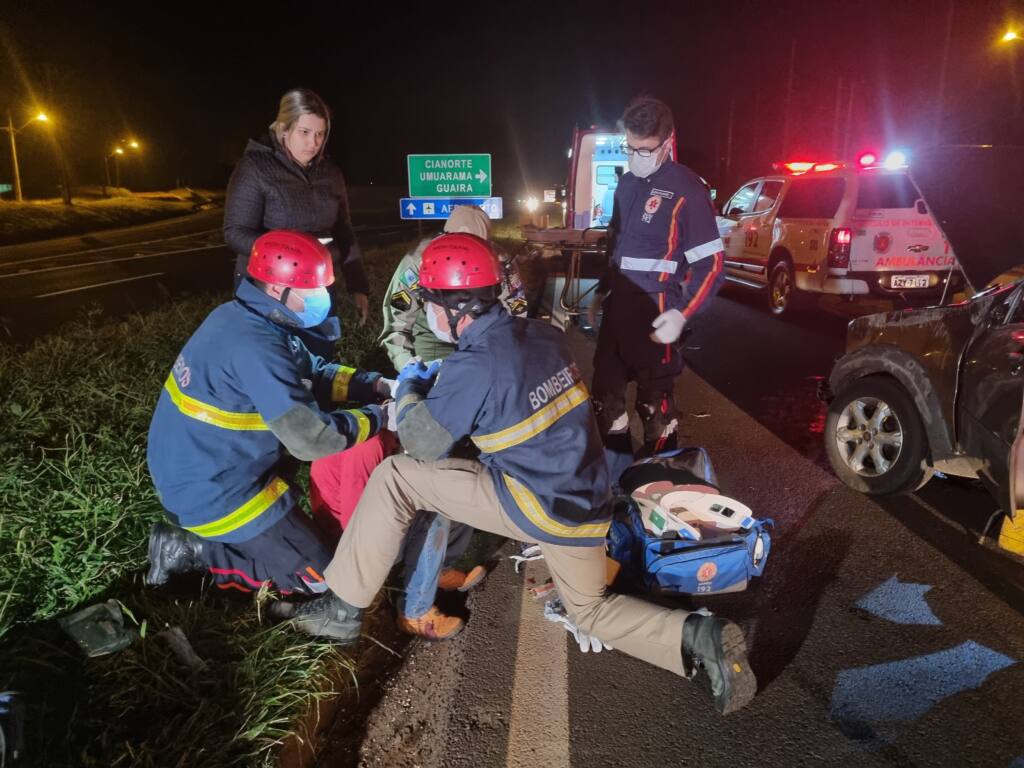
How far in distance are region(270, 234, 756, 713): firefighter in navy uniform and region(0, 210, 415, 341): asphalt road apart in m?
5.45

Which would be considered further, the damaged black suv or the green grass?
the damaged black suv

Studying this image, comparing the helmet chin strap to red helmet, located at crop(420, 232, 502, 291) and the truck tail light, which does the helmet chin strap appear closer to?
red helmet, located at crop(420, 232, 502, 291)

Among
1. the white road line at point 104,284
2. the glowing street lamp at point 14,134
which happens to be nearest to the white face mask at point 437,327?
the white road line at point 104,284

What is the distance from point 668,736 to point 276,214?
10.7ft

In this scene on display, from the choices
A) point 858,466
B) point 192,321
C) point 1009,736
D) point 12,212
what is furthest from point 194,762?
point 12,212

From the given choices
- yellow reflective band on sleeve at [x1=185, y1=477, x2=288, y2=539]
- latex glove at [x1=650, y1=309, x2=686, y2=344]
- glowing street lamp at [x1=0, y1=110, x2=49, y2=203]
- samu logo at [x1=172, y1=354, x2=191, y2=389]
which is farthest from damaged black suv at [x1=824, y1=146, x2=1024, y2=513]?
glowing street lamp at [x1=0, y1=110, x2=49, y2=203]

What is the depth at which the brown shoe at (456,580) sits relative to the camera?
3350 mm

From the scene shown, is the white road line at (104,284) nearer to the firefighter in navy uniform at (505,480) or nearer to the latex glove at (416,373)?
the latex glove at (416,373)

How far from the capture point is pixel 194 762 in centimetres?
207

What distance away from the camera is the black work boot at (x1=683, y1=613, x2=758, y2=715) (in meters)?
2.36

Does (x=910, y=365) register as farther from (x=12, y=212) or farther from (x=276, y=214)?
(x=12, y=212)

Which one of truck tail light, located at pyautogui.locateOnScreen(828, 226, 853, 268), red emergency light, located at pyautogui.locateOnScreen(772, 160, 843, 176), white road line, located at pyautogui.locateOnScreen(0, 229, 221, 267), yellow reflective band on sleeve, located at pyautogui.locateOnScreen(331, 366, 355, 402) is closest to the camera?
yellow reflective band on sleeve, located at pyautogui.locateOnScreen(331, 366, 355, 402)

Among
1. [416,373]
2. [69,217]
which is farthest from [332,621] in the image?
[69,217]

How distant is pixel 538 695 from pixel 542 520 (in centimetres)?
67
